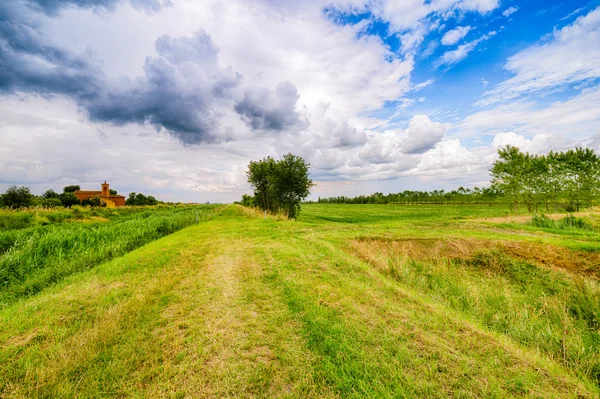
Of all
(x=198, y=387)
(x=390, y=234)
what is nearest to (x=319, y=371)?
(x=198, y=387)

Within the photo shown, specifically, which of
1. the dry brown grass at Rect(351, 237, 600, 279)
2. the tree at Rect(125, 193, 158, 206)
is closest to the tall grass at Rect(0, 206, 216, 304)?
the dry brown grass at Rect(351, 237, 600, 279)

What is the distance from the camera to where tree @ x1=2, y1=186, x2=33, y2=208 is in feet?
108

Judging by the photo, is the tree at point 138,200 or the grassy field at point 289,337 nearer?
the grassy field at point 289,337

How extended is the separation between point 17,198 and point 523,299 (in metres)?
57.2

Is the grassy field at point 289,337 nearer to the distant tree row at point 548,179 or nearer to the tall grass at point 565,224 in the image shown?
the tall grass at point 565,224

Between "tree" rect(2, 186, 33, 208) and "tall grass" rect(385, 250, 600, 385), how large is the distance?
2070 inches

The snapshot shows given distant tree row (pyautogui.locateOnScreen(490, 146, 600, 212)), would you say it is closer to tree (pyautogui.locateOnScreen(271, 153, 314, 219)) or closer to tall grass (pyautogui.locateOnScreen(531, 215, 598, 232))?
tall grass (pyautogui.locateOnScreen(531, 215, 598, 232))

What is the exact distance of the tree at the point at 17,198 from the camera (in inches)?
1302

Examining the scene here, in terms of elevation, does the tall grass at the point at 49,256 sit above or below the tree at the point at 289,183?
below

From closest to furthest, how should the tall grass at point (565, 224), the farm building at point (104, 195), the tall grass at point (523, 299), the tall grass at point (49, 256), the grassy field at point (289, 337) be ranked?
1. the grassy field at point (289, 337)
2. the tall grass at point (523, 299)
3. the tall grass at point (49, 256)
4. the tall grass at point (565, 224)
5. the farm building at point (104, 195)

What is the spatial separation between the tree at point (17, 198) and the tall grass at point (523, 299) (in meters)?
52.6

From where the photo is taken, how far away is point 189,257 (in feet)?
29.9

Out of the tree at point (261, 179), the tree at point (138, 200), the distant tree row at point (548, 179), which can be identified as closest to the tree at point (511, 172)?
the distant tree row at point (548, 179)

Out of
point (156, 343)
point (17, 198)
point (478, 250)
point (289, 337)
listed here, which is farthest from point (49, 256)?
point (17, 198)
